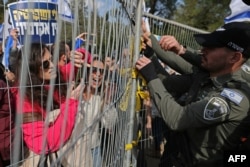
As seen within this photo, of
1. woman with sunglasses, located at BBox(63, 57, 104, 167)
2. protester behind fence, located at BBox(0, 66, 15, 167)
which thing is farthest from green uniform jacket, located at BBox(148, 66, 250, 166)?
protester behind fence, located at BBox(0, 66, 15, 167)

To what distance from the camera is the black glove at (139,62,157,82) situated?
1988 millimetres

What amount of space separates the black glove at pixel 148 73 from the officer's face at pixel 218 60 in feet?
1.05

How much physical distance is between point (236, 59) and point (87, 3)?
1.14m

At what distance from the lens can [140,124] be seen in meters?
2.53

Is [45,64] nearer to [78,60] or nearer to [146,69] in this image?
[78,60]

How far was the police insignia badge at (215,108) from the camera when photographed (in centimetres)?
180

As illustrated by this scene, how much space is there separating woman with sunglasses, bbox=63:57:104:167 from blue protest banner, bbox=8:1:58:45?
252mm

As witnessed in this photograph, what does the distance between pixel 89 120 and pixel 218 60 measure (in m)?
0.97

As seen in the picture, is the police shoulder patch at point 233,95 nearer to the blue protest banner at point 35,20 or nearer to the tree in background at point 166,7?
the blue protest banner at point 35,20

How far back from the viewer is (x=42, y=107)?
1076 mm

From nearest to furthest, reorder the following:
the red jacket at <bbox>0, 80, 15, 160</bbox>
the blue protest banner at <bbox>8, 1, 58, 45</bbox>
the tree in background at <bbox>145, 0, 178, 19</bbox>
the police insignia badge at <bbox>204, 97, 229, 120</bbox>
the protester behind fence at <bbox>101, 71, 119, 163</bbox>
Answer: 1. the blue protest banner at <bbox>8, 1, 58, 45</bbox>
2. the red jacket at <bbox>0, 80, 15, 160</bbox>
3. the protester behind fence at <bbox>101, 71, 119, 163</bbox>
4. the police insignia badge at <bbox>204, 97, 229, 120</bbox>
5. the tree in background at <bbox>145, 0, 178, 19</bbox>

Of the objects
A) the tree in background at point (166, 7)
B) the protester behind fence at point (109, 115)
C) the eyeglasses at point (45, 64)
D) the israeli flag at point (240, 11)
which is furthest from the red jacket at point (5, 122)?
the tree in background at point (166, 7)

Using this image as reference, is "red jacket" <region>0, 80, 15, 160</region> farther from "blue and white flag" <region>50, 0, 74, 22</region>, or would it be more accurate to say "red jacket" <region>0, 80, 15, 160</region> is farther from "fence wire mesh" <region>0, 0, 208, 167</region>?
"blue and white flag" <region>50, 0, 74, 22</region>

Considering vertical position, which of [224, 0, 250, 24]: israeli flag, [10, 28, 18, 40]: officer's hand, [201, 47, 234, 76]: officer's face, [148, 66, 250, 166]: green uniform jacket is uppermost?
[224, 0, 250, 24]: israeli flag
